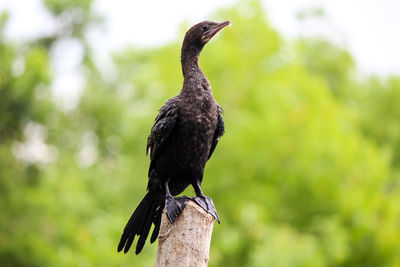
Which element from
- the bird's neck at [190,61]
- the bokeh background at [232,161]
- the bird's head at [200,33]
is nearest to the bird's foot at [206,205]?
the bird's neck at [190,61]

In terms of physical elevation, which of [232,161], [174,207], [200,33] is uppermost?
[232,161]

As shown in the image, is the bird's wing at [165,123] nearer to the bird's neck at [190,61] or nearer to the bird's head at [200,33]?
the bird's neck at [190,61]

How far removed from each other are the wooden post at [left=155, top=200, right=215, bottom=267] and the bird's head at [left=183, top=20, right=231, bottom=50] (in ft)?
4.72

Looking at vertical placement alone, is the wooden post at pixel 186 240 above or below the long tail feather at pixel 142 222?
below

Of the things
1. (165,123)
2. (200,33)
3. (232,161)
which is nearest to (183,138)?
(165,123)

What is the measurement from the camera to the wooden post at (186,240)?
11.5ft

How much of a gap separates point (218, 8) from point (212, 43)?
1.56 metres

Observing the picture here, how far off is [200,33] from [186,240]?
5.78 ft

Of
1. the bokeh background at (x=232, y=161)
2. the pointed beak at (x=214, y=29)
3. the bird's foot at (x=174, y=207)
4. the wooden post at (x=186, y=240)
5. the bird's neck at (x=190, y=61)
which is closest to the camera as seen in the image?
the wooden post at (x=186, y=240)

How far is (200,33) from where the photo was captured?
4430mm

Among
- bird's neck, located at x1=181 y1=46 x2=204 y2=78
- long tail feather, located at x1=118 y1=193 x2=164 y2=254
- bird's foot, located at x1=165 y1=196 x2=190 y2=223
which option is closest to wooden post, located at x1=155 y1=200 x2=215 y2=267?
bird's foot, located at x1=165 y1=196 x2=190 y2=223

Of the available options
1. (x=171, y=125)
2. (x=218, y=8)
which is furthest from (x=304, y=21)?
(x=171, y=125)

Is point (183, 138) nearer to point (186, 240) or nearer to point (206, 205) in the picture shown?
point (206, 205)

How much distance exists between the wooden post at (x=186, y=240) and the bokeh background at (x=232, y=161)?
25.3 ft
